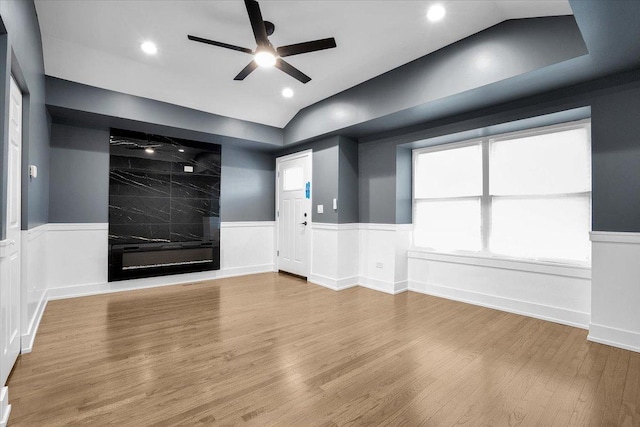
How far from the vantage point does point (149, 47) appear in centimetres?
332

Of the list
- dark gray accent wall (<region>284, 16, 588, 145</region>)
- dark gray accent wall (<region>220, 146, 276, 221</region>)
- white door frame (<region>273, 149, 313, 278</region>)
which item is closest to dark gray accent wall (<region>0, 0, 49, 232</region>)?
dark gray accent wall (<region>220, 146, 276, 221</region>)

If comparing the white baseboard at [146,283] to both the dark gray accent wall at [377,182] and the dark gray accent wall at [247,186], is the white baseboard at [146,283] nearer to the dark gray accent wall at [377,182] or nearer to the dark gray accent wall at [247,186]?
the dark gray accent wall at [247,186]

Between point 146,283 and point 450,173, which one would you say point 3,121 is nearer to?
point 146,283

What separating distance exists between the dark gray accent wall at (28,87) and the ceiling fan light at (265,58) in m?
1.65

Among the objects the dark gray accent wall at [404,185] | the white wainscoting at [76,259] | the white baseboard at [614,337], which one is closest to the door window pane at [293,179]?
the dark gray accent wall at [404,185]

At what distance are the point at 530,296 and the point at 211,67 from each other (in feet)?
15.3

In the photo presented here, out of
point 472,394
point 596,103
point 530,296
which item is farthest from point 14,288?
point 596,103

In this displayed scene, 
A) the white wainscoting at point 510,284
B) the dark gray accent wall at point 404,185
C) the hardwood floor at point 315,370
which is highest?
the dark gray accent wall at point 404,185

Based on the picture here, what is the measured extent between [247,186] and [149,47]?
9.32ft

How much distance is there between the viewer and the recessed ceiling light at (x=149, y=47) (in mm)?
3240

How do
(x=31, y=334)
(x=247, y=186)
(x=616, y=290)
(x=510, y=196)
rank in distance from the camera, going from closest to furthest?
(x=31, y=334)
(x=616, y=290)
(x=510, y=196)
(x=247, y=186)

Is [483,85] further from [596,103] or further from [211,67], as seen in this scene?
[211,67]

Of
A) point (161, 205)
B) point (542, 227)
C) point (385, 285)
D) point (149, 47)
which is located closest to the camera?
point (149, 47)

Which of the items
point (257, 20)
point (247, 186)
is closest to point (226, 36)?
point (257, 20)
